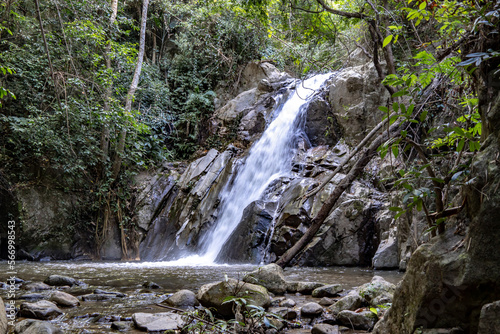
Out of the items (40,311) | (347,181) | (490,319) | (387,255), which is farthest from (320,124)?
(490,319)

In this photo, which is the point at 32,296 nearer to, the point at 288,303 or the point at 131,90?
the point at 288,303

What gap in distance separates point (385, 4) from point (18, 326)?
5194mm

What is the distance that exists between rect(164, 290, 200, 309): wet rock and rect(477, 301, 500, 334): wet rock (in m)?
2.70

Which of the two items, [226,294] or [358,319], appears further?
[226,294]

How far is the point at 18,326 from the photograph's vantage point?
8.96 ft

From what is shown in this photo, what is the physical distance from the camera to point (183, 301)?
11.7ft

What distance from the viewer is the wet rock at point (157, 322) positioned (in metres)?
2.79

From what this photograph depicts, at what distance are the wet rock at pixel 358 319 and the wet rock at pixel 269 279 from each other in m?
1.24

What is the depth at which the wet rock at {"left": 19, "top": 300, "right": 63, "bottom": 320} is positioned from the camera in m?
3.20

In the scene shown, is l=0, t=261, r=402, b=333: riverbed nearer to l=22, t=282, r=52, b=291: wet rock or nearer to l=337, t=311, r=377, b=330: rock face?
l=22, t=282, r=52, b=291: wet rock

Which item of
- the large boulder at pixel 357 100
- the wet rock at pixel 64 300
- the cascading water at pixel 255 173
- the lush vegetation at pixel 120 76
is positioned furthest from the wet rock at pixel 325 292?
the large boulder at pixel 357 100

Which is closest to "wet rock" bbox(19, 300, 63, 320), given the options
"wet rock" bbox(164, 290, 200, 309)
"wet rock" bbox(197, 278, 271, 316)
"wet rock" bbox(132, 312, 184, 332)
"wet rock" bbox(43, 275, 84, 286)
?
"wet rock" bbox(132, 312, 184, 332)

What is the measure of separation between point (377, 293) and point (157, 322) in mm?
2071

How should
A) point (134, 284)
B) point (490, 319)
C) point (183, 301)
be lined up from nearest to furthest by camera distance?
1. point (490, 319)
2. point (183, 301)
3. point (134, 284)
